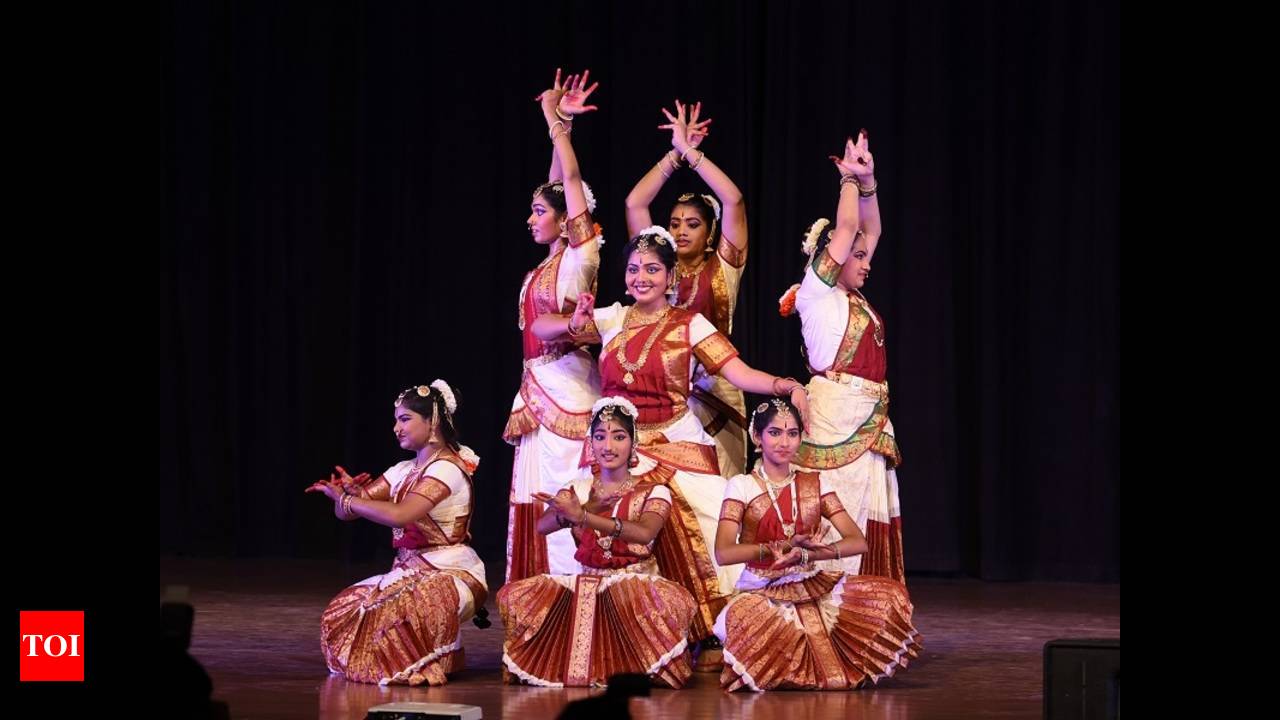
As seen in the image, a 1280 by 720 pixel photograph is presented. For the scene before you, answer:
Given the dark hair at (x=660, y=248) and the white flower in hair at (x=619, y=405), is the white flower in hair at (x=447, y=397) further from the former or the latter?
the dark hair at (x=660, y=248)

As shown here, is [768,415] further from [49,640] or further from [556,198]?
[49,640]

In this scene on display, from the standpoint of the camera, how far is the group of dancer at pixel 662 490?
13.3 feet

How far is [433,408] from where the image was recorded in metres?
4.38

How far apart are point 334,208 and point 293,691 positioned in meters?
3.96

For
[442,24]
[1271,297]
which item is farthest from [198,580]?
[1271,297]

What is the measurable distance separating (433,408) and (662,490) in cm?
68

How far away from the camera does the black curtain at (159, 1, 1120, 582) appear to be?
671cm

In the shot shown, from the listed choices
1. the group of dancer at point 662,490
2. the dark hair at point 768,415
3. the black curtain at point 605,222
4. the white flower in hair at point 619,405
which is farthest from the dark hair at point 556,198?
the black curtain at point 605,222

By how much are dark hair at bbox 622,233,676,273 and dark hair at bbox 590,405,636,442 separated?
20.4 inches

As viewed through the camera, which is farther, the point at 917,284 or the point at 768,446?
the point at 917,284

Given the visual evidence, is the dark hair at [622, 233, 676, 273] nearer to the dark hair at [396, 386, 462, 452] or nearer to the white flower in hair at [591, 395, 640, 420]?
the white flower in hair at [591, 395, 640, 420]

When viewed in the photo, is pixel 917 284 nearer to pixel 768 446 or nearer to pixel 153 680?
pixel 768 446

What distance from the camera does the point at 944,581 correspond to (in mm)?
6770

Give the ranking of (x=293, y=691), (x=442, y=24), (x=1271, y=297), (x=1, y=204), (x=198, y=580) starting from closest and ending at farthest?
(x=1271, y=297) < (x=1, y=204) < (x=293, y=691) < (x=198, y=580) < (x=442, y=24)
